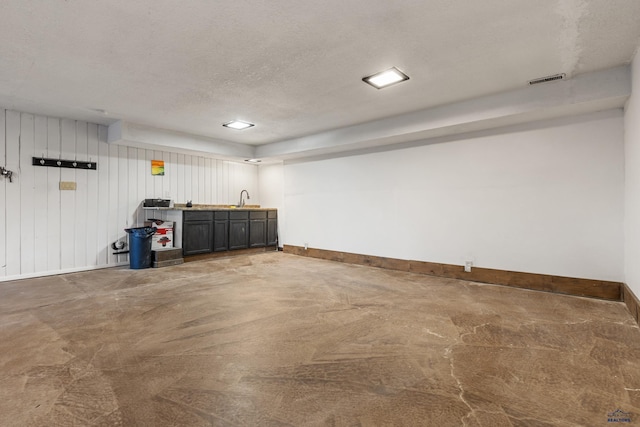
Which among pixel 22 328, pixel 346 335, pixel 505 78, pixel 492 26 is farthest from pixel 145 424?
pixel 505 78

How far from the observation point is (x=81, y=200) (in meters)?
5.21

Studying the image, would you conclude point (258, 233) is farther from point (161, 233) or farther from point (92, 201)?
point (92, 201)

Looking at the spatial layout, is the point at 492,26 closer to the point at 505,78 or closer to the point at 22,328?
the point at 505,78

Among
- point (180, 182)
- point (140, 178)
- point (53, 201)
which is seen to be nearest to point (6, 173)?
point (53, 201)

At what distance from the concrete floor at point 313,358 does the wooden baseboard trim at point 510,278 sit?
0.25 metres

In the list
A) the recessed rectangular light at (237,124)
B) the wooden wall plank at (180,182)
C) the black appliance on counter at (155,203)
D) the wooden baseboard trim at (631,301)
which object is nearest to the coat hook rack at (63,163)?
the black appliance on counter at (155,203)

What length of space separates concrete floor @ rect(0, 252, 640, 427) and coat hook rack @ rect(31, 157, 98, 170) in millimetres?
2048

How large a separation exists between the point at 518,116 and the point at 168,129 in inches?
222

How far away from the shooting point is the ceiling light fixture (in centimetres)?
329

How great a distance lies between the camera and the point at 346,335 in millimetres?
2559

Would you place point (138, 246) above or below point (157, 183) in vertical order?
below

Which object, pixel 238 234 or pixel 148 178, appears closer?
pixel 148 178

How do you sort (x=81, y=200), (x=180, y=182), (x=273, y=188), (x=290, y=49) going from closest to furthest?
1. (x=290, y=49)
2. (x=81, y=200)
3. (x=180, y=182)
4. (x=273, y=188)

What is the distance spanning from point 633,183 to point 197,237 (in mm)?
6472
